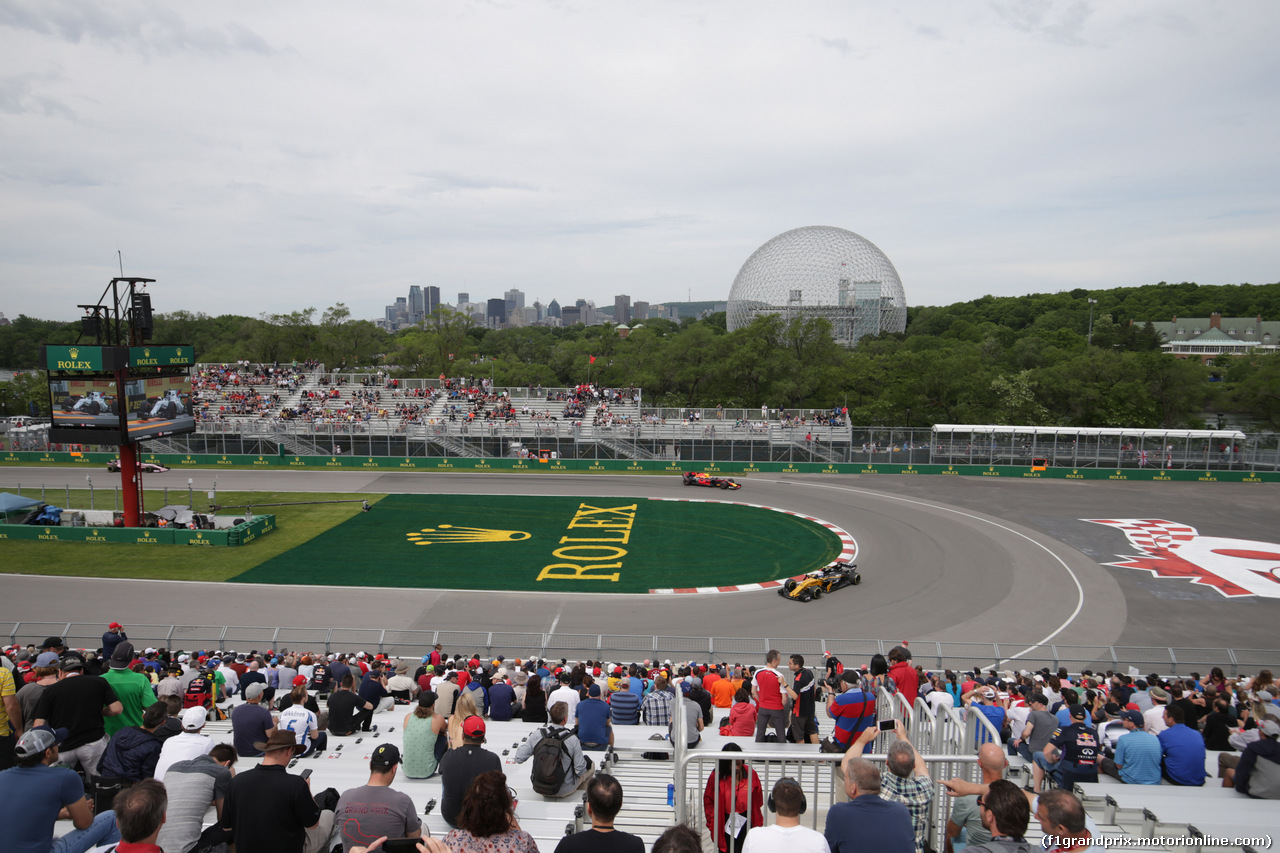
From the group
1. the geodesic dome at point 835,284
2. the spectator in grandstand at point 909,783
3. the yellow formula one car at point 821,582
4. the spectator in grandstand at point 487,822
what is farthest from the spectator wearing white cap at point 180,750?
the geodesic dome at point 835,284

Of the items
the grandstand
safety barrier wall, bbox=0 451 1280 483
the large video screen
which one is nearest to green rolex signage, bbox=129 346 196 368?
the large video screen

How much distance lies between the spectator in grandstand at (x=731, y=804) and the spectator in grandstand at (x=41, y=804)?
16.2 ft

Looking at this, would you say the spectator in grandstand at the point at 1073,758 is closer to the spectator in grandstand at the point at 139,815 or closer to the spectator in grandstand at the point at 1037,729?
the spectator in grandstand at the point at 1037,729

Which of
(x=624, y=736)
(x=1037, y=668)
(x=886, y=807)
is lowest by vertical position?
(x=1037, y=668)

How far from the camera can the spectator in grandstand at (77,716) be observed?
26.0 feet

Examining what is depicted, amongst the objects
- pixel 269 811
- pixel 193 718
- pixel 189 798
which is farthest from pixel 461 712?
pixel 193 718

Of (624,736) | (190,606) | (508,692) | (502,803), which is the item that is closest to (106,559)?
(190,606)

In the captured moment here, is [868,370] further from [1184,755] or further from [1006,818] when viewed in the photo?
[1006,818]

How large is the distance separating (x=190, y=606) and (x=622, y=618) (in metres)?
14.3

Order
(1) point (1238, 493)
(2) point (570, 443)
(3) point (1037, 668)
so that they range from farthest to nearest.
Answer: (2) point (570, 443)
(1) point (1238, 493)
(3) point (1037, 668)

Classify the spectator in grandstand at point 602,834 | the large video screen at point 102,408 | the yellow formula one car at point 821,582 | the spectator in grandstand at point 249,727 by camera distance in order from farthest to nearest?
the large video screen at point 102,408
the yellow formula one car at point 821,582
the spectator in grandstand at point 249,727
the spectator in grandstand at point 602,834

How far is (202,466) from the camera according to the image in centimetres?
4969

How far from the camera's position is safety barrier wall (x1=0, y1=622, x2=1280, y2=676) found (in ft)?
64.6

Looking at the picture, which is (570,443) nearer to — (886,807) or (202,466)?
(202,466)
